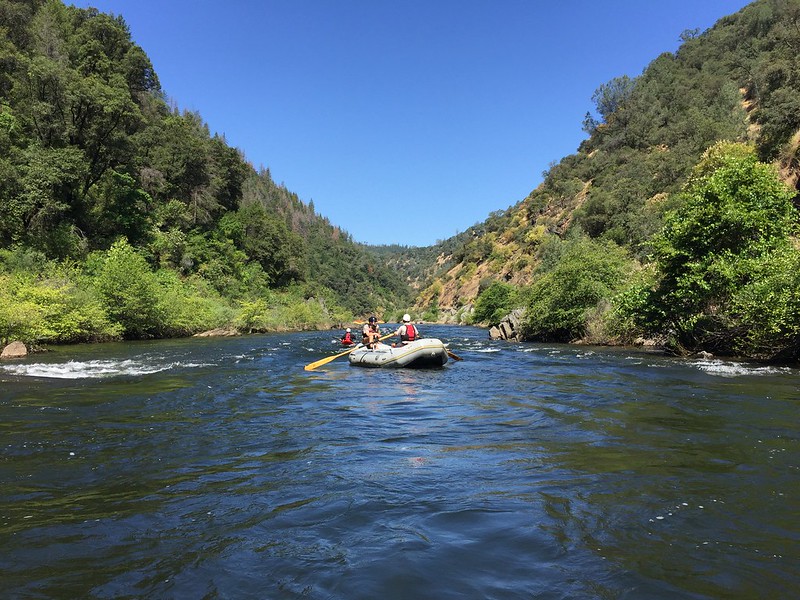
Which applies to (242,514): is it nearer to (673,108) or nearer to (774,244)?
(774,244)

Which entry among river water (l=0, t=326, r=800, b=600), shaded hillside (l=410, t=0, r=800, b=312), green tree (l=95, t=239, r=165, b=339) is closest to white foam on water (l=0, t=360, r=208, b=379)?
river water (l=0, t=326, r=800, b=600)

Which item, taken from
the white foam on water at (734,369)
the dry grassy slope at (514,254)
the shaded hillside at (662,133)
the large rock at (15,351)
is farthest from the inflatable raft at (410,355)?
the dry grassy slope at (514,254)

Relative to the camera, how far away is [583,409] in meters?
9.41

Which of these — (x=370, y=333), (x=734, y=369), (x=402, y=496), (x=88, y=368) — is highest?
(x=370, y=333)

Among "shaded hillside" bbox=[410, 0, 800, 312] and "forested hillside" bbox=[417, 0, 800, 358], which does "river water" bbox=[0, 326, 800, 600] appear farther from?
"shaded hillside" bbox=[410, 0, 800, 312]

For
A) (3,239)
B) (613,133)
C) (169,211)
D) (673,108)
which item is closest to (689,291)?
(3,239)

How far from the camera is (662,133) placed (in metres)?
56.1

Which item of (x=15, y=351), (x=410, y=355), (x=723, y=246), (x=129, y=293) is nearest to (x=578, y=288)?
(x=723, y=246)

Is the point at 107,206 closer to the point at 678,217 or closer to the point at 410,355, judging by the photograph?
the point at 410,355

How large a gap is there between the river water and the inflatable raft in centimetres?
515

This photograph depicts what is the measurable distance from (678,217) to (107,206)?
129 ft

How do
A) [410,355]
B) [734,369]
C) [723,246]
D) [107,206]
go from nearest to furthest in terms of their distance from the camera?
[734,369] → [410,355] → [723,246] → [107,206]

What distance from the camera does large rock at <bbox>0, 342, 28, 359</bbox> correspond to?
57.7 ft

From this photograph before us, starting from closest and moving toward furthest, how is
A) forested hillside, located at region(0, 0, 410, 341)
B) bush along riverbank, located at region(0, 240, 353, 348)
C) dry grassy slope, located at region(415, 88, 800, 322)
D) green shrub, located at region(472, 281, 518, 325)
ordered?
bush along riverbank, located at region(0, 240, 353, 348), forested hillside, located at region(0, 0, 410, 341), green shrub, located at region(472, 281, 518, 325), dry grassy slope, located at region(415, 88, 800, 322)
